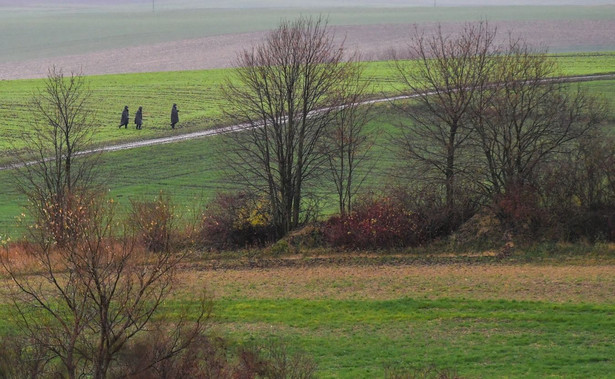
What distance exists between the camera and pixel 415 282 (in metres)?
24.4

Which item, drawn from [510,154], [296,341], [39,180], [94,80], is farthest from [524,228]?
[94,80]

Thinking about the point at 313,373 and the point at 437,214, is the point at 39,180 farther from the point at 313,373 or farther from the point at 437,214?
the point at 313,373

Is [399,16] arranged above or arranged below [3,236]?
above

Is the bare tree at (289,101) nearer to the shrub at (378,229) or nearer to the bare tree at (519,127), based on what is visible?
the shrub at (378,229)

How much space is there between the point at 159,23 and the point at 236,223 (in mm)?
143878

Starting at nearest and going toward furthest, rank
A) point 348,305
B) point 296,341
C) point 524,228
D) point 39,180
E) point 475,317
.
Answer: point 296,341, point 475,317, point 348,305, point 524,228, point 39,180

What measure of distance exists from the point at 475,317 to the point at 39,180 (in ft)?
83.8

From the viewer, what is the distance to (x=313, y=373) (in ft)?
56.1

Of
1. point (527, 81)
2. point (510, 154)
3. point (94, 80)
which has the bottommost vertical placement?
point (510, 154)

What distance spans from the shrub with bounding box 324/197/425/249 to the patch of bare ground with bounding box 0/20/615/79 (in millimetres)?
71781

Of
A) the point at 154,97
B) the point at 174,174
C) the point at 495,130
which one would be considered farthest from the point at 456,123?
the point at 154,97

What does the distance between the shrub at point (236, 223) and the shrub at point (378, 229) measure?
105 inches

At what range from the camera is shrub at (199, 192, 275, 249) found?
101ft

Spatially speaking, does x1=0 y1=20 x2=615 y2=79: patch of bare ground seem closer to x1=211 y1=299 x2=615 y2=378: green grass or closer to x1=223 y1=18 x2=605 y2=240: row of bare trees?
x1=223 y1=18 x2=605 y2=240: row of bare trees
